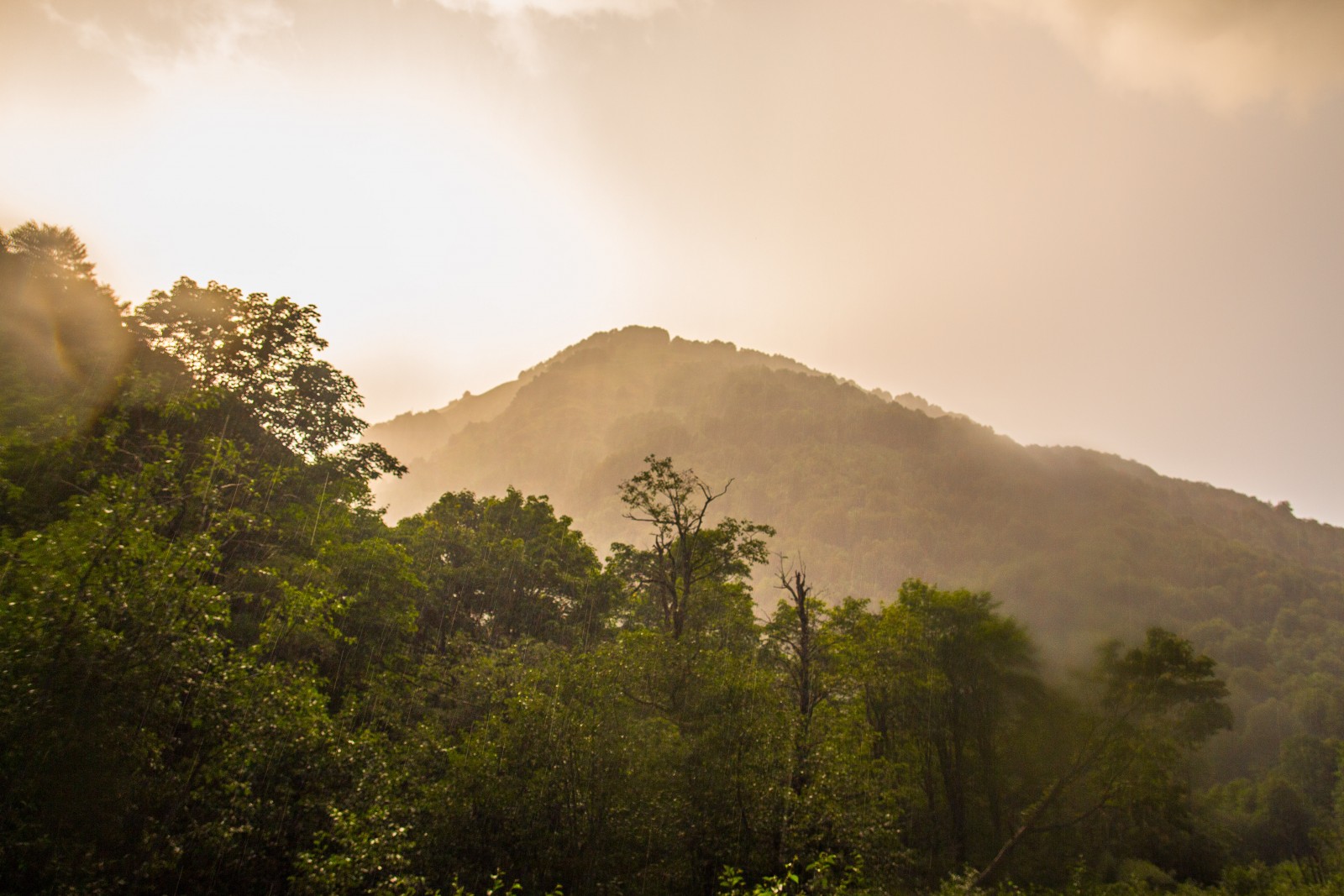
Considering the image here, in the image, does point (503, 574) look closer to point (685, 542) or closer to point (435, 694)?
point (435, 694)

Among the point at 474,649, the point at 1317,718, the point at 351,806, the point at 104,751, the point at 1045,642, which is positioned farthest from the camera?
the point at 1317,718

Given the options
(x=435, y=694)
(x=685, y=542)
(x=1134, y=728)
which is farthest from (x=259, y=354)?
(x=1134, y=728)

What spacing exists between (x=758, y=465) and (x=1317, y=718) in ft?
427

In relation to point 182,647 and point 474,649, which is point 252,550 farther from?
point 182,647

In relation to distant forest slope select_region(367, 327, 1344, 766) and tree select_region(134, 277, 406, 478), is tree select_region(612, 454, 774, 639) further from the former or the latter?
distant forest slope select_region(367, 327, 1344, 766)

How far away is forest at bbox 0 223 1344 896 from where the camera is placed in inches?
394

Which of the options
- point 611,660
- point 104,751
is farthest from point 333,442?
point 104,751

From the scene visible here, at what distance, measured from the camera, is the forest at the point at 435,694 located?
1001 cm

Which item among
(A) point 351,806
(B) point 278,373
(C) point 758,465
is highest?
(C) point 758,465

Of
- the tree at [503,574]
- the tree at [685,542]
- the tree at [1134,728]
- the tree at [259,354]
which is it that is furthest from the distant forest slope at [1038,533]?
the tree at [259,354]

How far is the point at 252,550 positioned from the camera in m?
22.0

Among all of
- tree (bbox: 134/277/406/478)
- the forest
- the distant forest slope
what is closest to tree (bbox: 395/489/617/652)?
the forest

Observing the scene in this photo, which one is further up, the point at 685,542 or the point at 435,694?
the point at 685,542

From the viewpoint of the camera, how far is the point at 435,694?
24406 millimetres
